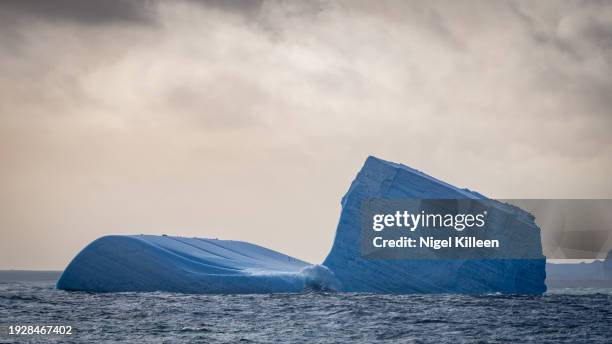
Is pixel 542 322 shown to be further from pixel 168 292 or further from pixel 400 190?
pixel 168 292

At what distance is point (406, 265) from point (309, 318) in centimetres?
775

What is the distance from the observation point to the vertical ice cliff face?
108ft

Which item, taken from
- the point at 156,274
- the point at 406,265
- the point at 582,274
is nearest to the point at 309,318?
the point at 406,265

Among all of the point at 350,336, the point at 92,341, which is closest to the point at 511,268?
the point at 350,336

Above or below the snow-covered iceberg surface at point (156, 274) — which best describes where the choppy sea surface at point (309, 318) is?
below

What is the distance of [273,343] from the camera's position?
2123 cm

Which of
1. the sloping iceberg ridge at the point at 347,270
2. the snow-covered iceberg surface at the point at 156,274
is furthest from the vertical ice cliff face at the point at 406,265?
the snow-covered iceberg surface at the point at 156,274

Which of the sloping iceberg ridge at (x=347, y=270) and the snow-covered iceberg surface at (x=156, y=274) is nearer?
the sloping iceberg ridge at (x=347, y=270)

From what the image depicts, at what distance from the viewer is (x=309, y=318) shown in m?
26.2

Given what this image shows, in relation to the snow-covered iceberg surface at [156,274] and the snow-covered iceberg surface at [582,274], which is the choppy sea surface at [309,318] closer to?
the snow-covered iceberg surface at [156,274]

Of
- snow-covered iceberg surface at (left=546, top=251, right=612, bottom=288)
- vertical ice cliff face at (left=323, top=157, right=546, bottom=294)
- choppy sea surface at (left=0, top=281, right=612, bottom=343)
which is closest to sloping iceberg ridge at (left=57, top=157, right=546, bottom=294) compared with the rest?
vertical ice cliff face at (left=323, top=157, right=546, bottom=294)

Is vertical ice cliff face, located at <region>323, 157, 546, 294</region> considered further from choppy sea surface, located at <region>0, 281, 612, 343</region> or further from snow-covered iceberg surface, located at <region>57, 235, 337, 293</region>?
snow-covered iceberg surface, located at <region>57, 235, 337, 293</region>

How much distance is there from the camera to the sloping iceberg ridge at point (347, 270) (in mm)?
33094

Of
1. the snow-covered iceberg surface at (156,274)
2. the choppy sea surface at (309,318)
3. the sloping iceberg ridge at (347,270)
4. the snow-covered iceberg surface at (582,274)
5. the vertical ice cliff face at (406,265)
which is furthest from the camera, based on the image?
the snow-covered iceberg surface at (582,274)
